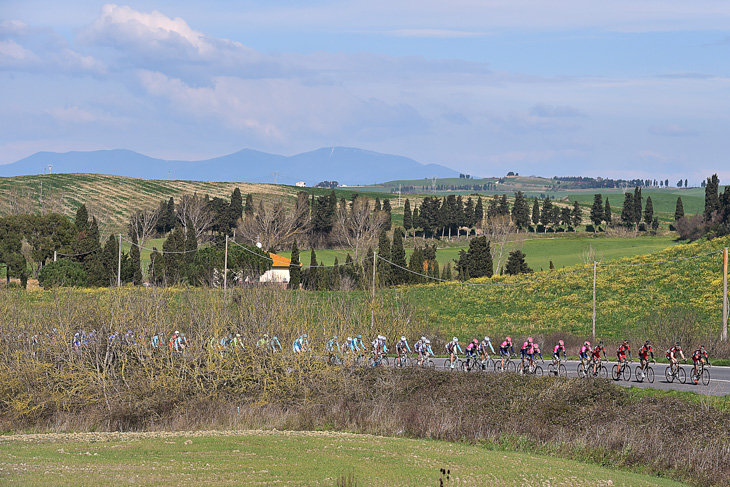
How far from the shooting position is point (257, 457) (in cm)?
1986

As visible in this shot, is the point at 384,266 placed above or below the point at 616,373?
above

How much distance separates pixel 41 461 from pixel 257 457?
4.80 metres

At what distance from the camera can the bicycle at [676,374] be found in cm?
3565

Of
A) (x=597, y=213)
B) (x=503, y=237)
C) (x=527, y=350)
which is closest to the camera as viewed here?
(x=527, y=350)

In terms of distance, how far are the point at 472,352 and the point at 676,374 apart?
28.6 feet

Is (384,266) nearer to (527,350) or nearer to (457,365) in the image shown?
(457,365)

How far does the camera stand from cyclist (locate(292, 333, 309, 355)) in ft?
106

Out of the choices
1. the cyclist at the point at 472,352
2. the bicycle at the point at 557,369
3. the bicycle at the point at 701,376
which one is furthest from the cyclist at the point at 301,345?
the bicycle at the point at 701,376

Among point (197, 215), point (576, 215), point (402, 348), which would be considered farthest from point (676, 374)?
point (576, 215)

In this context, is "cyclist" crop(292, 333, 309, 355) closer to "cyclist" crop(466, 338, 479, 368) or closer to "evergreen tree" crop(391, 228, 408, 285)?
"cyclist" crop(466, 338, 479, 368)

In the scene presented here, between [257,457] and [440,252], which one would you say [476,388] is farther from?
[440,252]

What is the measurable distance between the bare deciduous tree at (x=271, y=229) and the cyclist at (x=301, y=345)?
326 ft

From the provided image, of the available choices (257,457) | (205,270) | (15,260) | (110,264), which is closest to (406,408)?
(257,457)

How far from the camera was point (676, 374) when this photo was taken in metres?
35.9
